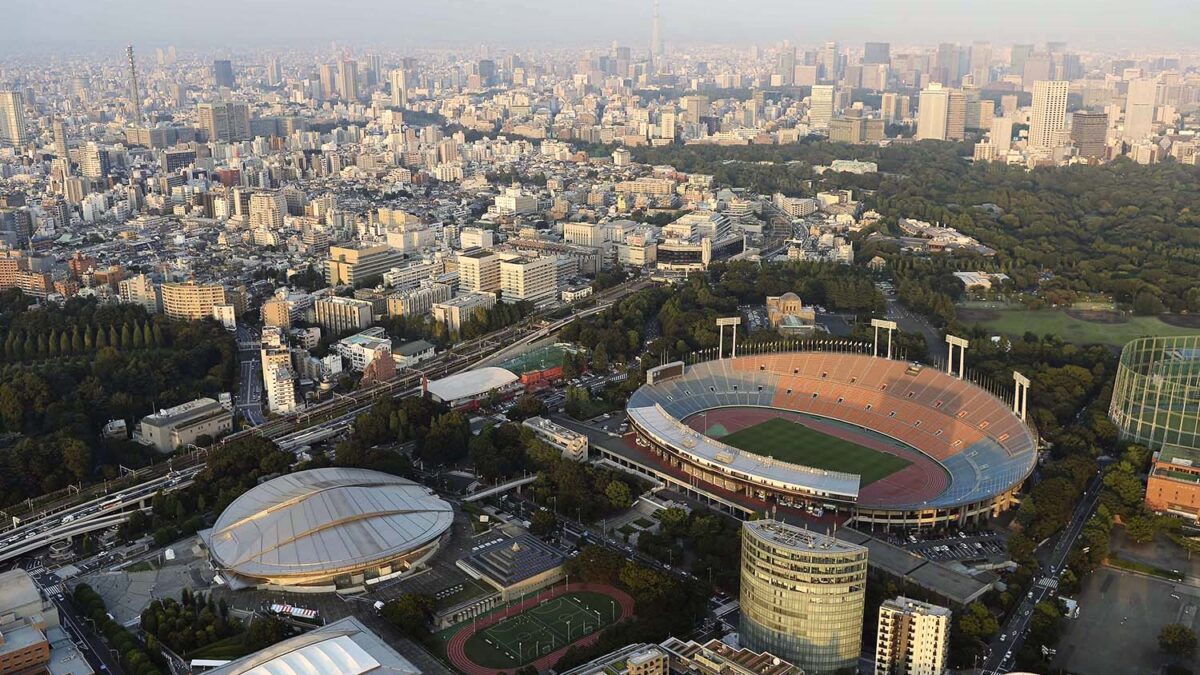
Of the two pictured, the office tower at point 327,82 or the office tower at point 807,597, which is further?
the office tower at point 327,82

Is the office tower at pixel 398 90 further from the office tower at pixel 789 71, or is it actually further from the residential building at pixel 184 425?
the residential building at pixel 184 425

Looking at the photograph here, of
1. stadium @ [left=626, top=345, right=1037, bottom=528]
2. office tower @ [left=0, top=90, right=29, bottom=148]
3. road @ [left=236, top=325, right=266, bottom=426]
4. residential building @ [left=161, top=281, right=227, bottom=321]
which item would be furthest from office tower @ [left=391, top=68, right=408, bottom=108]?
stadium @ [left=626, top=345, right=1037, bottom=528]

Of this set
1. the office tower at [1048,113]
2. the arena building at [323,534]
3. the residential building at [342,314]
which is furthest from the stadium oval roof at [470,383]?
the office tower at [1048,113]

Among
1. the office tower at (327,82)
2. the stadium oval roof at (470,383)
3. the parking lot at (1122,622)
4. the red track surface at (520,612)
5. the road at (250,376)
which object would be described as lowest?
the parking lot at (1122,622)

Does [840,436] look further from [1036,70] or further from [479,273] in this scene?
[1036,70]

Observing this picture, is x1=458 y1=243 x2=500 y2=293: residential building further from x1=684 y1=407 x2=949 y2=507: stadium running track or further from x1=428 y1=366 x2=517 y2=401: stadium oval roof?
x1=684 y1=407 x2=949 y2=507: stadium running track

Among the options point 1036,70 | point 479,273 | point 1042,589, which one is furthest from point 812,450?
point 1036,70
